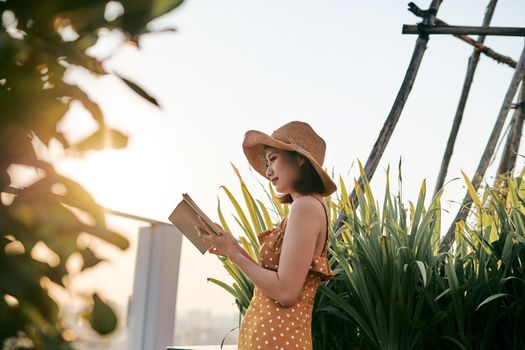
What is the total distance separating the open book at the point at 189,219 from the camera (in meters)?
2.17

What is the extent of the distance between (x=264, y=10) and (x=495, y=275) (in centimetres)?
862

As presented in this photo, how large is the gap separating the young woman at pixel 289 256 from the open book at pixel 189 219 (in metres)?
0.03

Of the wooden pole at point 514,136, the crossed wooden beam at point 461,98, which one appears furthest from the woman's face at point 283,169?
the wooden pole at point 514,136

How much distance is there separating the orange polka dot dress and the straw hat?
7.7 inches

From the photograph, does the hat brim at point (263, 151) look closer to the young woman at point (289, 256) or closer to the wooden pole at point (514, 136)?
the young woman at point (289, 256)

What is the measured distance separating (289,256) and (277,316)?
0.17 meters

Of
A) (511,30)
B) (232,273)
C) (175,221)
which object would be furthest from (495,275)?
(511,30)

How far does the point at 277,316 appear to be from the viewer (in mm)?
2094

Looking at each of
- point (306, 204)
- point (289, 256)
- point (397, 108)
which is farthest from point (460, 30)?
point (289, 256)

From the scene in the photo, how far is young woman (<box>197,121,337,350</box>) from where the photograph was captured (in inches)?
80.7

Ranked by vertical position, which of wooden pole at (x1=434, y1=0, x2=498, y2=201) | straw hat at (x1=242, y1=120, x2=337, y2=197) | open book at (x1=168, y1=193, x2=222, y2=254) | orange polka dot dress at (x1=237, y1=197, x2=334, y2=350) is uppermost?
wooden pole at (x1=434, y1=0, x2=498, y2=201)

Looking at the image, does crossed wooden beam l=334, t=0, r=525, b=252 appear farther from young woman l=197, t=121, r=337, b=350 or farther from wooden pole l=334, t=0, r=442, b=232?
young woman l=197, t=121, r=337, b=350

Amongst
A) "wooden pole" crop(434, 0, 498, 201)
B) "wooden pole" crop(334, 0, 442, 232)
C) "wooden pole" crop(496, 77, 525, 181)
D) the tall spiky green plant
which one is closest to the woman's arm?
the tall spiky green plant

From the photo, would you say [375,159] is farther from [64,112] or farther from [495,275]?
[64,112]
